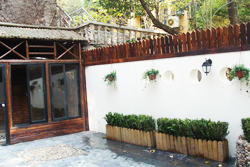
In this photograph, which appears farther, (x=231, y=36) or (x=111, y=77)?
(x=111, y=77)

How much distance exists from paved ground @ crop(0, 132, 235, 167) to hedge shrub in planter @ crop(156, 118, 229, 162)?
0.15 m

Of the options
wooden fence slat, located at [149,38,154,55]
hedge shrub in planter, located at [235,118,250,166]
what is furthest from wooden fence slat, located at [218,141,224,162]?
wooden fence slat, located at [149,38,154,55]

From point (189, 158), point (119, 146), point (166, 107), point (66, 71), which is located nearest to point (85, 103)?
point (66, 71)

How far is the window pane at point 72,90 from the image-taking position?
29.1 feet

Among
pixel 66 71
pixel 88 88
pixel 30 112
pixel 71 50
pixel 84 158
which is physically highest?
pixel 71 50

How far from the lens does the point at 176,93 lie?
6.12 metres

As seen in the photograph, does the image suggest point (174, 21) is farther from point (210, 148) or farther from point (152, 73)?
point (210, 148)

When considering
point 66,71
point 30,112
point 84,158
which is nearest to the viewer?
point 84,158

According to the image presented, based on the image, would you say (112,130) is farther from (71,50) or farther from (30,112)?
(71,50)

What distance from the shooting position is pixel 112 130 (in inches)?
294

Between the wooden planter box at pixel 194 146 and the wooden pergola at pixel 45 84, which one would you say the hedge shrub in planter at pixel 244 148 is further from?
the wooden pergola at pixel 45 84

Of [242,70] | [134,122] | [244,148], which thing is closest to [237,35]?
[242,70]

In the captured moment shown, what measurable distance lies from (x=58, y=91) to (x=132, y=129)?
3365mm

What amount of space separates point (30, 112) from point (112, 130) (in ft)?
9.40
